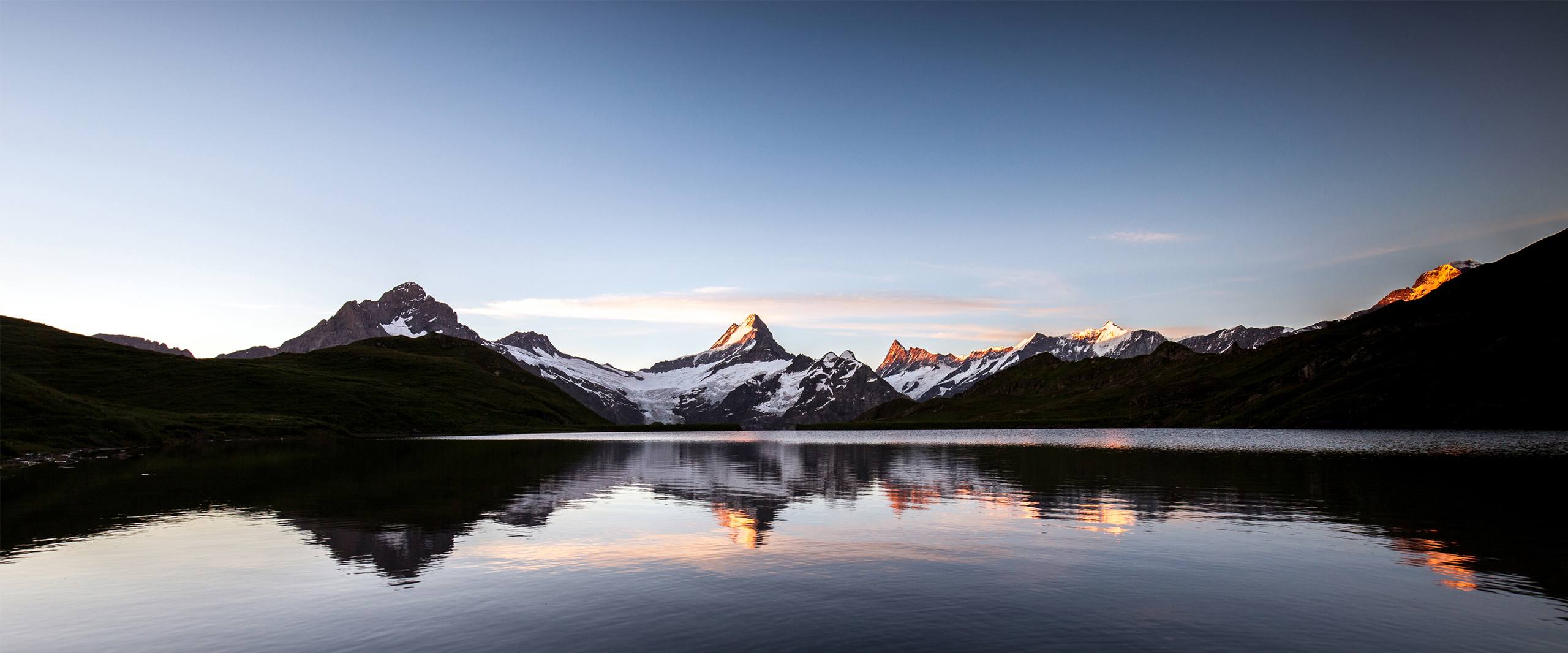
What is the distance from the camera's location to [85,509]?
50.3m

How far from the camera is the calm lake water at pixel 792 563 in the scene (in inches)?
881

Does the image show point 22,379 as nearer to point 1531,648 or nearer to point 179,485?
point 179,485

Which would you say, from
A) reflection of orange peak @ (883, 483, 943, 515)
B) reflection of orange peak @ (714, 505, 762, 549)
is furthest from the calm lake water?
reflection of orange peak @ (883, 483, 943, 515)

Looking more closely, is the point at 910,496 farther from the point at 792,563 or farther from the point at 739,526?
the point at 792,563

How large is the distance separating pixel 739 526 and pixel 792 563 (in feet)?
40.3

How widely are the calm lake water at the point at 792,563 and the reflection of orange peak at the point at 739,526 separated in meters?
0.28

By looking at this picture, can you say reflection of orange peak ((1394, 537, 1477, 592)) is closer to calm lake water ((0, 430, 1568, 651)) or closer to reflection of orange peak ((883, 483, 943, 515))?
calm lake water ((0, 430, 1568, 651))

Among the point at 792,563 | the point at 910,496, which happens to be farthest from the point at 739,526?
the point at 910,496

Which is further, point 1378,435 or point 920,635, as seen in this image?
point 1378,435

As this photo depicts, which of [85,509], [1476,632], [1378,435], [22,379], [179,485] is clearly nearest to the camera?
[1476,632]

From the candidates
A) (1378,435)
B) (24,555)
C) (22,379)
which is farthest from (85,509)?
(1378,435)

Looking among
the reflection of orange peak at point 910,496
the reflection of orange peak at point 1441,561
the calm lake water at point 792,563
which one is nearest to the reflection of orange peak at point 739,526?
the calm lake water at point 792,563

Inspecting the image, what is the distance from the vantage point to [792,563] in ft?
109

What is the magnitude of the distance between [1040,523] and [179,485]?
7078 cm
